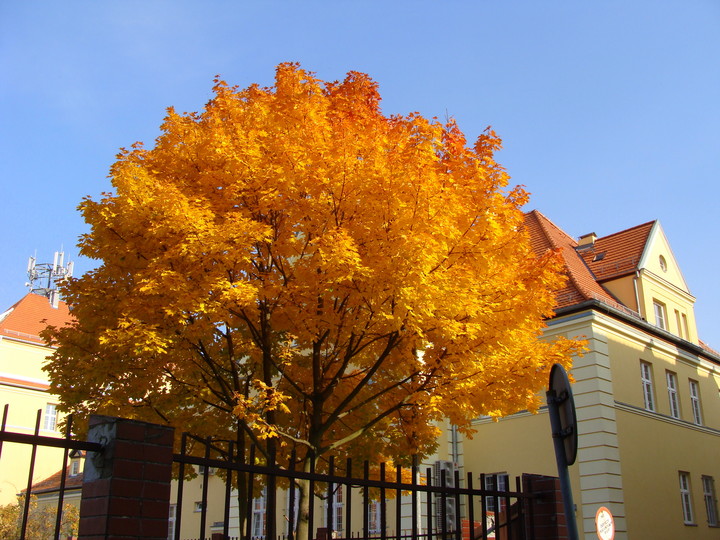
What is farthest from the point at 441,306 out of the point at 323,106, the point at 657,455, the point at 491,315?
the point at 657,455

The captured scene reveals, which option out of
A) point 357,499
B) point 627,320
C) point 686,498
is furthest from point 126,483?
point 686,498

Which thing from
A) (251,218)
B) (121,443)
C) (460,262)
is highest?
(251,218)

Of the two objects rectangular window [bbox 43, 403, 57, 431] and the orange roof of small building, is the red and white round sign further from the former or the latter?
rectangular window [bbox 43, 403, 57, 431]

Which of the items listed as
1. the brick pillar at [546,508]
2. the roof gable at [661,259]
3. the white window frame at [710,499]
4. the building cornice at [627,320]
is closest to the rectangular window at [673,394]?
the building cornice at [627,320]

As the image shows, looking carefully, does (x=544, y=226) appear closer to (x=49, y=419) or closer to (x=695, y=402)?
(x=695, y=402)

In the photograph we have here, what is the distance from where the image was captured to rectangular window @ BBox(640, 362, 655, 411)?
23.2m

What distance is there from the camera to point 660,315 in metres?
26.4

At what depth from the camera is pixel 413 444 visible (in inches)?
504

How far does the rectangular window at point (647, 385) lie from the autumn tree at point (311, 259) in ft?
44.0

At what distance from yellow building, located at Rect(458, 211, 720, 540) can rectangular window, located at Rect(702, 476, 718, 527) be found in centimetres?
4

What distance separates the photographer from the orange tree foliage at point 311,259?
971 cm

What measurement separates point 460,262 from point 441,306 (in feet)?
3.54

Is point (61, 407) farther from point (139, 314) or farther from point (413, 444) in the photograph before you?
point (413, 444)

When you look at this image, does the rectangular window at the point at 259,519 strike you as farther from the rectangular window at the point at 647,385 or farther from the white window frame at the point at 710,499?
the white window frame at the point at 710,499
